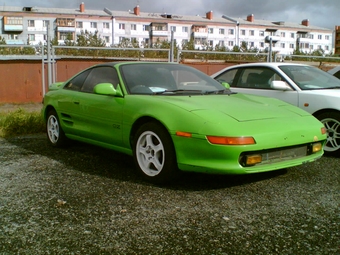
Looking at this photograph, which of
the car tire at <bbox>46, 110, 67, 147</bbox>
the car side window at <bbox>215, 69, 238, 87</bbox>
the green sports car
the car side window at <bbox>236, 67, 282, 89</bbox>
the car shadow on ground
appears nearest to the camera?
the green sports car

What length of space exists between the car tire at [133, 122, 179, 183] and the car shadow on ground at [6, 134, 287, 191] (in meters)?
0.11

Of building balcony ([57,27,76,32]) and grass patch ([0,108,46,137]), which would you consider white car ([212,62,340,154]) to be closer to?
grass patch ([0,108,46,137])

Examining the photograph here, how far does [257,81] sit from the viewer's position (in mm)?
6645

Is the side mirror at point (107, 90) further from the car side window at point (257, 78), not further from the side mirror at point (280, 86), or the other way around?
the car side window at point (257, 78)

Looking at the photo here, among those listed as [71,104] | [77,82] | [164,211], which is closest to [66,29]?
[77,82]

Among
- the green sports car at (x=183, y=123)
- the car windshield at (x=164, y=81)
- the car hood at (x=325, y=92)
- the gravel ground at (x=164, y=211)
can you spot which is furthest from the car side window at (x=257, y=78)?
the gravel ground at (x=164, y=211)

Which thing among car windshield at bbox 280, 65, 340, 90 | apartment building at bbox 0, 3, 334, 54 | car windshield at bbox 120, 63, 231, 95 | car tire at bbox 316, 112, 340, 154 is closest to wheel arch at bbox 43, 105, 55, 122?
car windshield at bbox 120, 63, 231, 95

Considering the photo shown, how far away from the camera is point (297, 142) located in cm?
392

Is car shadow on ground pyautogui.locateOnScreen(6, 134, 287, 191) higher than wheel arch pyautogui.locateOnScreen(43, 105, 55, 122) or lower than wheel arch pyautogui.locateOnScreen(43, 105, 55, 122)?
lower

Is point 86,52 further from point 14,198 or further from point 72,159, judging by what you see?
point 14,198

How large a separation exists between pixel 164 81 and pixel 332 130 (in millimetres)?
2379

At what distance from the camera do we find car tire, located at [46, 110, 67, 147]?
5.82m

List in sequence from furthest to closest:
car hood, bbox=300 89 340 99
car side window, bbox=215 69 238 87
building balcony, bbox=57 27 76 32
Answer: building balcony, bbox=57 27 76 32 → car side window, bbox=215 69 238 87 → car hood, bbox=300 89 340 99

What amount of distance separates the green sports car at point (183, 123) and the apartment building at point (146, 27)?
65.4 m
